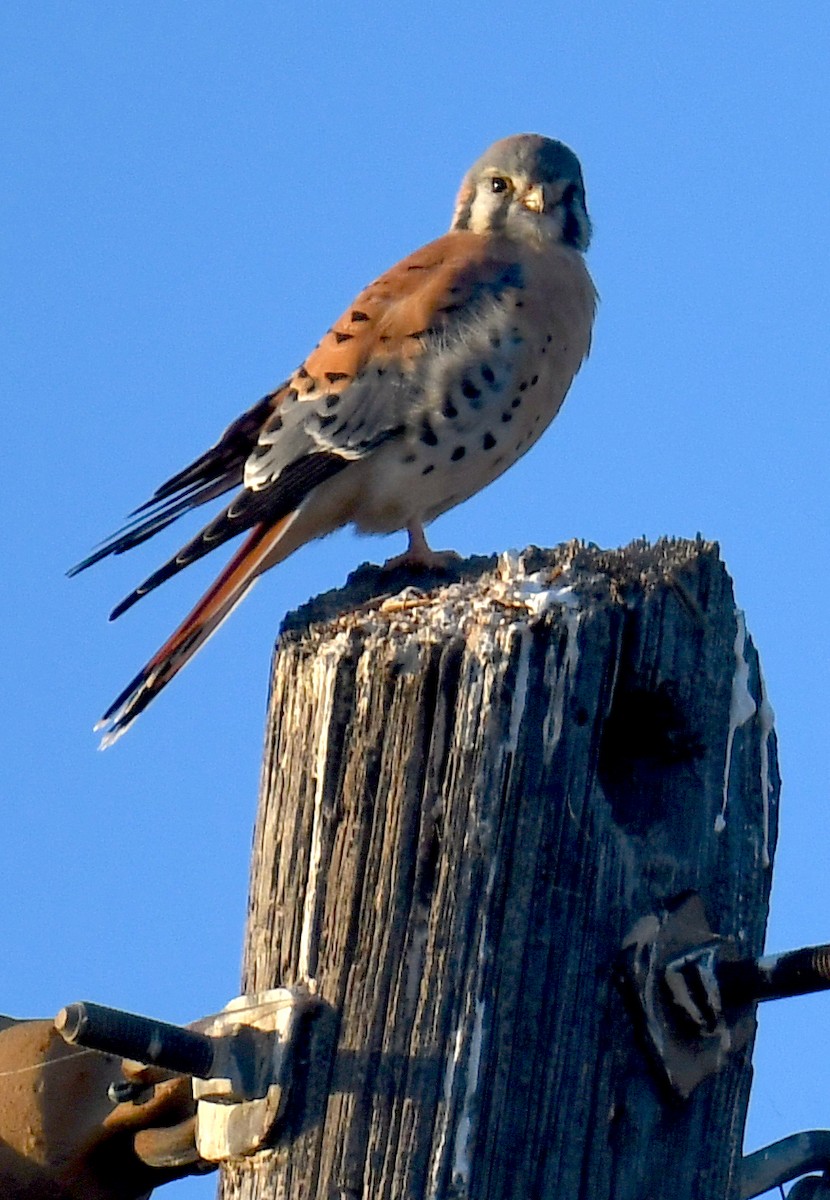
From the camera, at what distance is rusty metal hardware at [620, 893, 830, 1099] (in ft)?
6.84

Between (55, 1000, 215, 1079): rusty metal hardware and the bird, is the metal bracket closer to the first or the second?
(55, 1000, 215, 1079): rusty metal hardware

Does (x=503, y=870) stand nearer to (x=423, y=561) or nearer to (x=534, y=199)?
(x=423, y=561)

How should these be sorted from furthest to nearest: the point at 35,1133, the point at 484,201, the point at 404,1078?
1. the point at 484,201
2. the point at 35,1133
3. the point at 404,1078

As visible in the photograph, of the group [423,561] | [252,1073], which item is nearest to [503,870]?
[252,1073]

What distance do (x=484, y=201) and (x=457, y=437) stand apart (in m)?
1.50

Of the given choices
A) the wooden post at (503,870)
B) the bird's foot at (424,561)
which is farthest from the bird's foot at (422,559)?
the wooden post at (503,870)

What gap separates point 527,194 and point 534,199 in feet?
0.15

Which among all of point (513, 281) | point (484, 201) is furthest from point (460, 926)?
point (484, 201)

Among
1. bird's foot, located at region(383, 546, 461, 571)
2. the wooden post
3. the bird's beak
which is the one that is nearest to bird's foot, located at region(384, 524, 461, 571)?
bird's foot, located at region(383, 546, 461, 571)

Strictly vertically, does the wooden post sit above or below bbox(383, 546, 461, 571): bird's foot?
below

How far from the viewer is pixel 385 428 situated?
466 cm

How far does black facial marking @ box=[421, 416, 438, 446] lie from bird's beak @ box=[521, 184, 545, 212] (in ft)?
4.56

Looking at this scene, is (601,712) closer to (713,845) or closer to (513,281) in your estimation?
(713,845)

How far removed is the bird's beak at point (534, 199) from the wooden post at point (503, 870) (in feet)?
11.9
